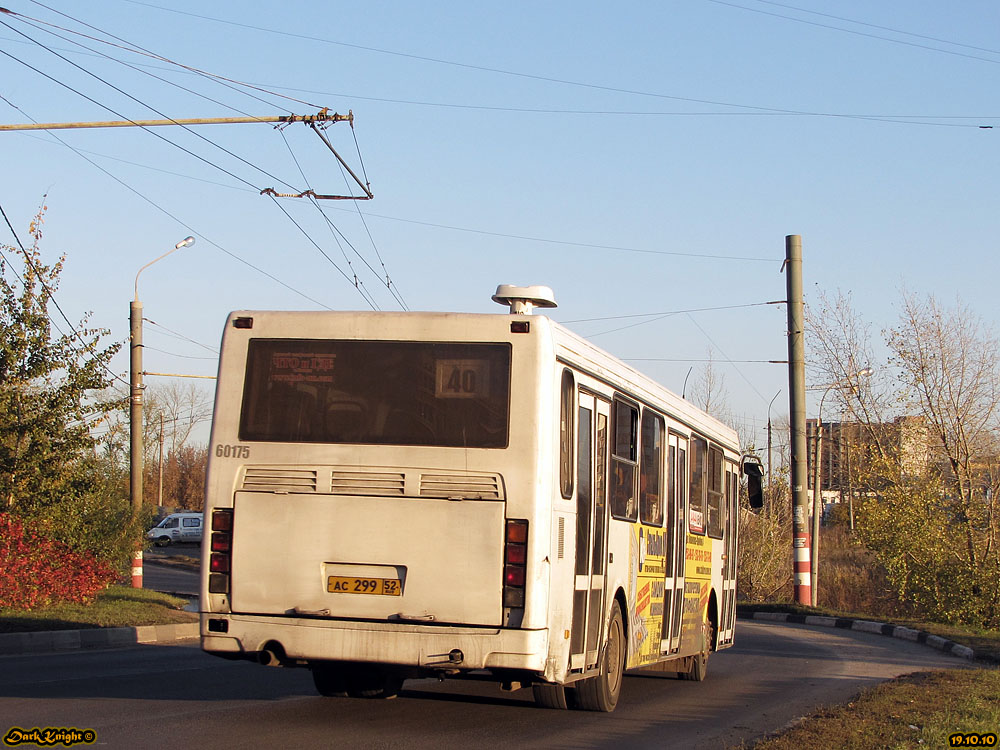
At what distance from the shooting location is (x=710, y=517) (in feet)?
50.9

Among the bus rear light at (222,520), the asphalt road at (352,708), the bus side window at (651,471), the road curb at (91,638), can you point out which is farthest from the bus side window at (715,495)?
the road curb at (91,638)

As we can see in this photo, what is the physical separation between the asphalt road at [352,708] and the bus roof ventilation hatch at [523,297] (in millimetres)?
3319

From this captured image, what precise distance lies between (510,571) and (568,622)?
0.97 metres

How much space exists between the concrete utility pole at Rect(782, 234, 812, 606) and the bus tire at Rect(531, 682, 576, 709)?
60.6 feet

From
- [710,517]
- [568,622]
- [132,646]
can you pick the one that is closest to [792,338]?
[710,517]

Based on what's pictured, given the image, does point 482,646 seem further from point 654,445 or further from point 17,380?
point 17,380

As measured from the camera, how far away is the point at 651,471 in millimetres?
12281

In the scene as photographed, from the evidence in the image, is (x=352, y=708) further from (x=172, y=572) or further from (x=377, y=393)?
(x=172, y=572)

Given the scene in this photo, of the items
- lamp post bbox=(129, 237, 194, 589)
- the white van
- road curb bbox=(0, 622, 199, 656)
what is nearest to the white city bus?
road curb bbox=(0, 622, 199, 656)

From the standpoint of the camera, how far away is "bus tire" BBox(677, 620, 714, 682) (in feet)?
50.4

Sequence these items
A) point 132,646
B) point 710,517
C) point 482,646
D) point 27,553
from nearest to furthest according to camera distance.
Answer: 1. point 482,646
2. point 710,517
3. point 132,646
4. point 27,553

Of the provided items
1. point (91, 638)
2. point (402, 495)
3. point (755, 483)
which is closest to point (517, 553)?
point (402, 495)

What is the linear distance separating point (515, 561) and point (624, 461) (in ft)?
9.08

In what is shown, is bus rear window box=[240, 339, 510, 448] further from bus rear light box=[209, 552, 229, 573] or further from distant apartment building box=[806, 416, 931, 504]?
distant apartment building box=[806, 416, 931, 504]
